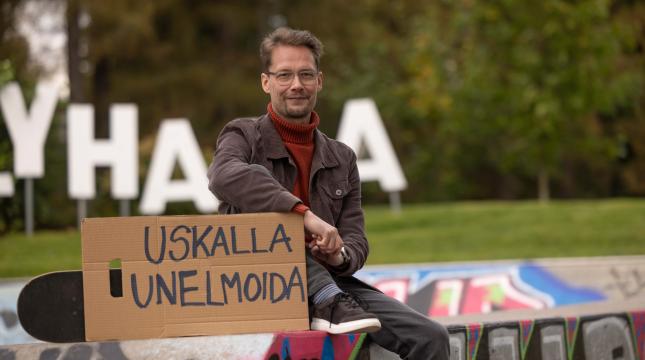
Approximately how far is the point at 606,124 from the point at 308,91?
28.3 metres

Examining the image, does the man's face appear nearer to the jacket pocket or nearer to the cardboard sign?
the jacket pocket

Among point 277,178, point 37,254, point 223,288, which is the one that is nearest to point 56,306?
point 223,288

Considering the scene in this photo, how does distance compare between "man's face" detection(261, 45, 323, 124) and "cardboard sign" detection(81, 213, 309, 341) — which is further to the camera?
"man's face" detection(261, 45, 323, 124)

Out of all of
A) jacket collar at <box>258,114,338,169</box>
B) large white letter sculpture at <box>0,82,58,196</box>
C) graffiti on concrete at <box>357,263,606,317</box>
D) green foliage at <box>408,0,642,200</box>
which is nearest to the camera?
jacket collar at <box>258,114,338,169</box>

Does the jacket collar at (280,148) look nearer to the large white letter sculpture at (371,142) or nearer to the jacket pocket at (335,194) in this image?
the jacket pocket at (335,194)

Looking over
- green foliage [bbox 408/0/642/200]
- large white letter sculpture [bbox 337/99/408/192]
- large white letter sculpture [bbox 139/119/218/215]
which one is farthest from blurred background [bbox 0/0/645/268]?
large white letter sculpture [bbox 139/119/218/215]

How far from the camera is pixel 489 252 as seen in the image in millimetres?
16062

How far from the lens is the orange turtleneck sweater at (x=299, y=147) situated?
15.8 feet

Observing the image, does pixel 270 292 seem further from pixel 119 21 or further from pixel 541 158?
pixel 119 21

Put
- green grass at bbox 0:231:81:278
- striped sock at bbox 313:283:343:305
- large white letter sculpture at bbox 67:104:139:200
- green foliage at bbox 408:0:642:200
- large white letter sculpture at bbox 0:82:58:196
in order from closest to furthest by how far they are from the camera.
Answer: striped sock at bbox 313:283:343:305, green grass at bbox 0:231:81:278, large white letter sculpture at bbox 0:82:58:196, large white letter sculpture at bbox 67:104:139:200, green foliage at bbox 408:0:642:200

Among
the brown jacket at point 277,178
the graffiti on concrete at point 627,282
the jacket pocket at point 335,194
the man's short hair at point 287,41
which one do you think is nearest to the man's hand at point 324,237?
the brown jacket at point 277,178

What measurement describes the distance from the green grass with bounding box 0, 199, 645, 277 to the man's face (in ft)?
33.6

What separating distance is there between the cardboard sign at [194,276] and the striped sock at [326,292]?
0.22 feet

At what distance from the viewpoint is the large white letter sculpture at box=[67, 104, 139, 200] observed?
57.5ft
